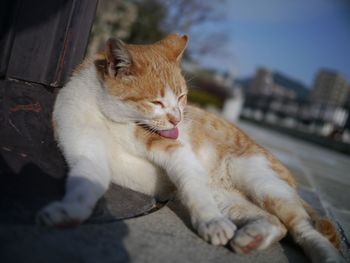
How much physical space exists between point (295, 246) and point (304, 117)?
526 inches

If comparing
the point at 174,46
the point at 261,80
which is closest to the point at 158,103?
the point at 174,46

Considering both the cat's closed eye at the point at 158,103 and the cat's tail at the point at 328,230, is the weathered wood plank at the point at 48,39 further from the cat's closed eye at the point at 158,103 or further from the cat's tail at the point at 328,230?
the cat's tail at the point at 328,230

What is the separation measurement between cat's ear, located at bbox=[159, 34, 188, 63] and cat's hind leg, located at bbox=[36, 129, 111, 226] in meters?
0.74

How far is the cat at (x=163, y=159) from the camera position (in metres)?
1.52

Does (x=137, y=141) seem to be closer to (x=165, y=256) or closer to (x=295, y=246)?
(x=165, y=256)

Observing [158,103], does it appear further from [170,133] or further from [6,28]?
[6,28]

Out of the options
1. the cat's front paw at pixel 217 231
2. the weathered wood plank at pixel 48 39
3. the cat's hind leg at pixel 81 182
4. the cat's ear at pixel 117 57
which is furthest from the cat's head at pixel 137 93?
the cat's front paw at pixel 217 231

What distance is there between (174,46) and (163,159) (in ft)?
2.70

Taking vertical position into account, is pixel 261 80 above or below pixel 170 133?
above

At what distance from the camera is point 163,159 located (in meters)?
1.85

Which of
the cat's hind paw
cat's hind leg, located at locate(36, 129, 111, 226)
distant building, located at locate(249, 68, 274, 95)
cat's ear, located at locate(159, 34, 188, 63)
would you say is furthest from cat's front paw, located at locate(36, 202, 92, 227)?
distant building, located at locate(249, 68, 274, 95)

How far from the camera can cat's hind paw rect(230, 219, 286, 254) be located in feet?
4.60

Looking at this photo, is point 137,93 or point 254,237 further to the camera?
point 137,93

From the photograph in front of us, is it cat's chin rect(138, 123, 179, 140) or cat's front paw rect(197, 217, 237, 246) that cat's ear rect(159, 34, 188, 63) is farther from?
cat's front paw rect(197, 217, 237, 246)
